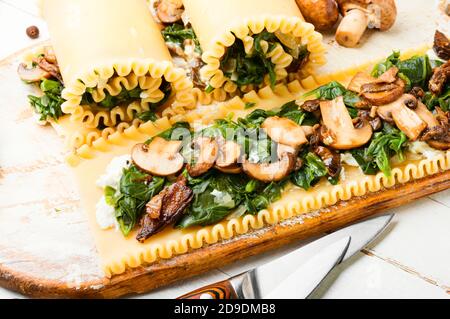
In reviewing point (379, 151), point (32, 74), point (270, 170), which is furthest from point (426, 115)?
point (32, 74)

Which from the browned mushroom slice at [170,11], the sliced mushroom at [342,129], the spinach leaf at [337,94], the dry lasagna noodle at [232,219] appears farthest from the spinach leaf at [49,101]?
the sliced mushroom at [342,129]

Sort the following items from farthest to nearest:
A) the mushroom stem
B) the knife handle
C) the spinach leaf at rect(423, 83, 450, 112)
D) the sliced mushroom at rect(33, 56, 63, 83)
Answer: the mushroom stem, the sliced mushroom at rect(33, 56, 63, 83), the spinach leaf at rect(423, 83, 450, 112), the knife handle


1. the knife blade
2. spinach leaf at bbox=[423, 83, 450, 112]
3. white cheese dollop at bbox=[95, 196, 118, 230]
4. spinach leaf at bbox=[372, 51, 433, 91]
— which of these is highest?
spinach leaf at bbox=[372, 51, 433, 91]

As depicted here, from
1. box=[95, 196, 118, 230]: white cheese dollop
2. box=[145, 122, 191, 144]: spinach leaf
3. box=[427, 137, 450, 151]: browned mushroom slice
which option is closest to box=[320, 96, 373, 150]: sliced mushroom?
box=[427, 137, 450, 151]: browned mushroom slice

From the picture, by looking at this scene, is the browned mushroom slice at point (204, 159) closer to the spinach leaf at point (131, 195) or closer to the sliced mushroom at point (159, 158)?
the sliced mushroom at point (159, 158)

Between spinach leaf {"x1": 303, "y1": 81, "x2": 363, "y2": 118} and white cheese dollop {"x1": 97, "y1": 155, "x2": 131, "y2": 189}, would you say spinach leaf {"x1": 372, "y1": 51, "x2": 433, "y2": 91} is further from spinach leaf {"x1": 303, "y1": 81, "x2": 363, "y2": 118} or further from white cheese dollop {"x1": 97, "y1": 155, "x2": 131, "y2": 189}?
white cheese dollop {"x1": 97, "y1": 155, "x2": 131, "y2": 189}

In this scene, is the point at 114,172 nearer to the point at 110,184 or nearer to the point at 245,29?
the point at 110,184
